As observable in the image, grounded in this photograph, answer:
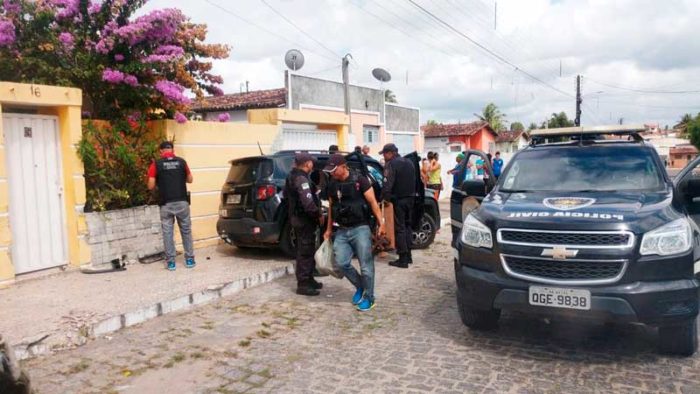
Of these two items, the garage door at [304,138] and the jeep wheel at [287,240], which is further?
the garage door at [304,138]

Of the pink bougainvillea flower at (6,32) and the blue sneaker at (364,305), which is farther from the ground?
the pink bougainvillea flower at (6,32)

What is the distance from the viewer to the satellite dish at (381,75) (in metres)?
20.6

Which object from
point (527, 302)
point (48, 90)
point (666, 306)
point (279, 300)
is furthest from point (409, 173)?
point (48, 90)

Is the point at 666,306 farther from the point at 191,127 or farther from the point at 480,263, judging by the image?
the point at 191,127

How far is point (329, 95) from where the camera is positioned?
20.2 m

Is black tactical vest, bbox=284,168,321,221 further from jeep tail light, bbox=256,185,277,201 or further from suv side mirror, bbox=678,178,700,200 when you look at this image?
suv side mirror, bbox=678,178,700,200

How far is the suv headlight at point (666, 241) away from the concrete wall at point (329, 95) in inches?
607

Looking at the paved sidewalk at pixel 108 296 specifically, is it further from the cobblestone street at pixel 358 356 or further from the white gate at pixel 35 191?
the white gate at pixel 35 191

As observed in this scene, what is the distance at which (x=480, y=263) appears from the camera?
4.49 meters

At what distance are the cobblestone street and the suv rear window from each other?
93.5 inches

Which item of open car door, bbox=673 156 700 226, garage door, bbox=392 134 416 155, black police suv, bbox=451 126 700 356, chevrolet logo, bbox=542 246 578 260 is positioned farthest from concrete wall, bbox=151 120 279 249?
garage door, bbox=392 134 416 155

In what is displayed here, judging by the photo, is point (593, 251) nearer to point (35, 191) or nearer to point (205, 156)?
point (35, 191)

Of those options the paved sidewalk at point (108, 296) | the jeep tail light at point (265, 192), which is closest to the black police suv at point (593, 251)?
the paved sidewalk at point (108, 296)

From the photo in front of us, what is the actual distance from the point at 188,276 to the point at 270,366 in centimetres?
315
